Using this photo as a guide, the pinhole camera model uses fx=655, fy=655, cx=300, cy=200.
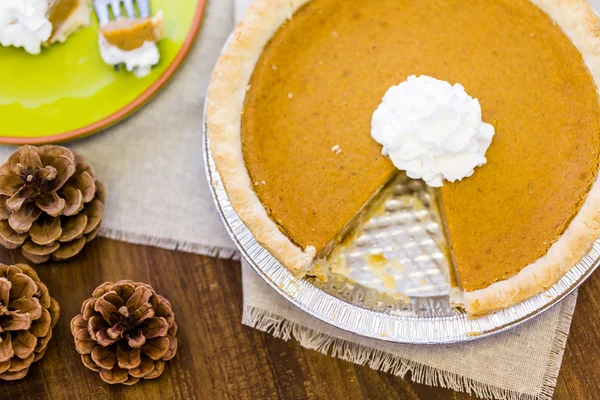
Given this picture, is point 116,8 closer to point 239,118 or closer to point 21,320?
point 239,118

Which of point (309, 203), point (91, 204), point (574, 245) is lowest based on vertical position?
point (91, 204)

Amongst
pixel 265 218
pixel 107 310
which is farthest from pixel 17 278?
pixel 265 218

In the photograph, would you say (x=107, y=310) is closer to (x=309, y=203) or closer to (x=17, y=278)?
(x=17, y=278)

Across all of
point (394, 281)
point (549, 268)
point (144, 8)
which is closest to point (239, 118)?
point (144, 8)

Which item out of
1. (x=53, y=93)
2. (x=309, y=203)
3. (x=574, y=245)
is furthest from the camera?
(x=53, y=93)

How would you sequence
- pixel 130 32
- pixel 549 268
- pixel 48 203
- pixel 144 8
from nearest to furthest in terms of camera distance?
pixel 549 268, pixel 48 203, pixel 130 32, pixel 144 8

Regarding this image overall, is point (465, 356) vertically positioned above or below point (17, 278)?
above
